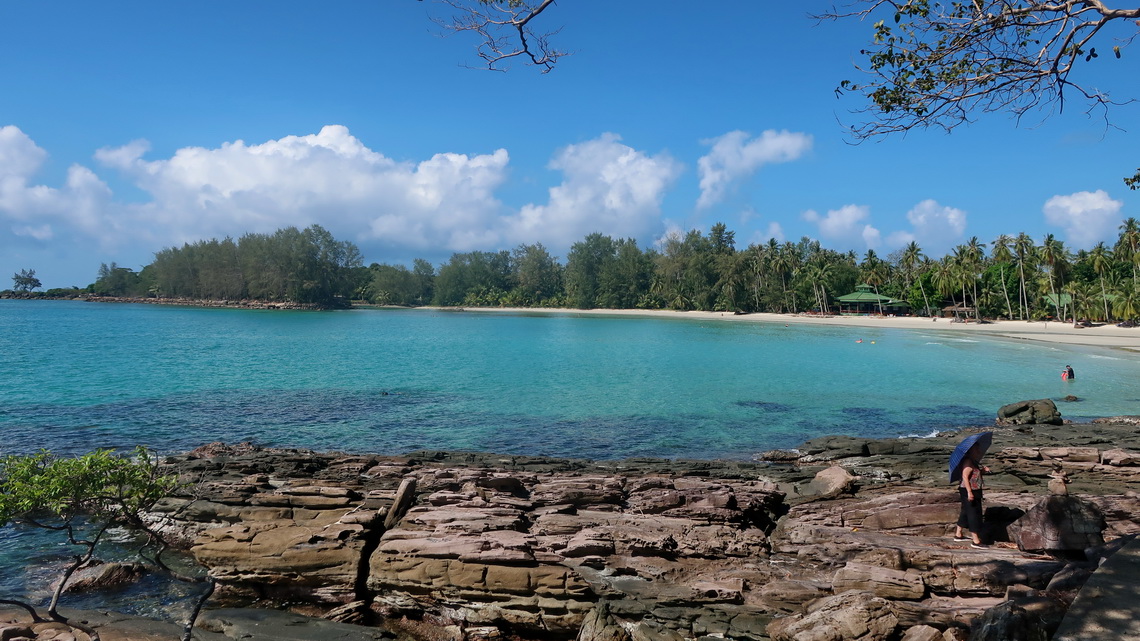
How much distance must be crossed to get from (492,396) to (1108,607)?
2141cm

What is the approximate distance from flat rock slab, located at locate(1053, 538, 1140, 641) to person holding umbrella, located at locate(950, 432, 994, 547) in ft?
6.80

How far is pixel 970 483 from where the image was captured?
7.58m

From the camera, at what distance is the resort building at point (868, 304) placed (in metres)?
84.2

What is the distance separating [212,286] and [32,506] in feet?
479

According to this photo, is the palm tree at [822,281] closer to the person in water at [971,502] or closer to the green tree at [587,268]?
the green tree at [587,268]

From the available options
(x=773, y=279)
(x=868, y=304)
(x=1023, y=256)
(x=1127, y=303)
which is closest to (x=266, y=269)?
(x=773, y=279)

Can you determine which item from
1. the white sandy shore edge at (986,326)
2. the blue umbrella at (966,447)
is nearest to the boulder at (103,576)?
the blue umbrella at (966,447)

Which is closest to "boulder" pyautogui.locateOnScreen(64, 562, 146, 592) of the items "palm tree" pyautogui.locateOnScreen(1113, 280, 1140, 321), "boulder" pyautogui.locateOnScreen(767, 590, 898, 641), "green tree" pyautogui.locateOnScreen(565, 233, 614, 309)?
"boulder" pyautogui.locateOnScreen(767, 590, 898, 641)

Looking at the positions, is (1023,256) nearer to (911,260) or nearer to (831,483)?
(911,260)

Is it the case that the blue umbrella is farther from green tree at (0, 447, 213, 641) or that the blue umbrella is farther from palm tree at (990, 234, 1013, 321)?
palm tree at (990, 234, 1013, 321)

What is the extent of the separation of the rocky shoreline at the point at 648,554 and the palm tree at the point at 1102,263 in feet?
232

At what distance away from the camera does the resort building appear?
8425 centimetres

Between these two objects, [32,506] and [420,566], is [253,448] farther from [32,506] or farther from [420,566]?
[32,506]

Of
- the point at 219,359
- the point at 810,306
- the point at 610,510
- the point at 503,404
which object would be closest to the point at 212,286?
the point at 219,359
